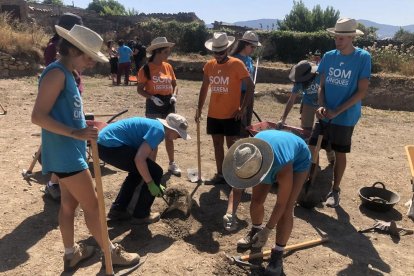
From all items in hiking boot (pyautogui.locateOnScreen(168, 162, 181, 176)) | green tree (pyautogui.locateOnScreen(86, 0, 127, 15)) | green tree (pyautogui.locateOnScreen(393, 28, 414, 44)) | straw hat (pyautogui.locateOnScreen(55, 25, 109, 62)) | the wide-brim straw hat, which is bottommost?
hiking boot (pyautogui.locateOnScreen(168, 162, 181, 176))

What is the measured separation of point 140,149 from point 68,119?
0.88m

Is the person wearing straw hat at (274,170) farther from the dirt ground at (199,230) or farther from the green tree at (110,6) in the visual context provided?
the green tree at (110,6)

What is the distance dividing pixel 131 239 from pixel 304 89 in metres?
2.98

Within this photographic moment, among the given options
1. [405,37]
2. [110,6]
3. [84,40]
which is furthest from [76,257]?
[110,6]

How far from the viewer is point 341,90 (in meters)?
4.30

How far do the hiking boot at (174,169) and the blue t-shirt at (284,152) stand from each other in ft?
8.11

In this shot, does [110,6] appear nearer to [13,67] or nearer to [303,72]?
[13,67]

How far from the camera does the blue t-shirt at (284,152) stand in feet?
8.84

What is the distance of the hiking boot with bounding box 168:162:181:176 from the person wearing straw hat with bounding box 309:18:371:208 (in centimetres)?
181

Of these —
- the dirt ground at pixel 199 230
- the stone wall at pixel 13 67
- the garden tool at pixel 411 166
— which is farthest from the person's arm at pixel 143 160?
the stone wall at pixel 13 67

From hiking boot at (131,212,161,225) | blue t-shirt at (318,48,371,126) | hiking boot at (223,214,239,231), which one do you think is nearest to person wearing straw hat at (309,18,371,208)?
blue t-shirt at (318,48,371,126)

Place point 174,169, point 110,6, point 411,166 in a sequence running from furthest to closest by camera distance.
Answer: point 110,6 → point 174,169 → point 411,166

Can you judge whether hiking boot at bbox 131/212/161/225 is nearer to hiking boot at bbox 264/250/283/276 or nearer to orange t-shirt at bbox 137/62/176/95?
hiking boot at bbox 264/250/283/276

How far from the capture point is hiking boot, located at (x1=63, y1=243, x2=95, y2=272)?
3.11m
